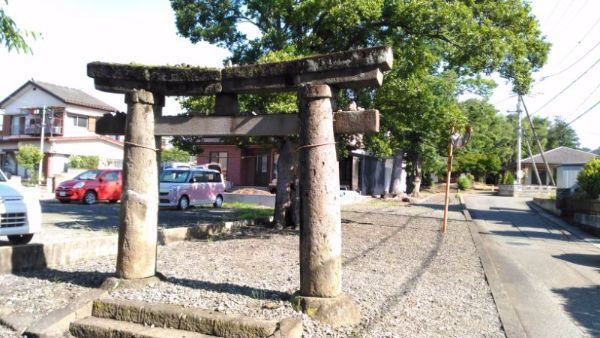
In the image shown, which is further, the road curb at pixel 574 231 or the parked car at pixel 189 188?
the parked car at pixel 189 188

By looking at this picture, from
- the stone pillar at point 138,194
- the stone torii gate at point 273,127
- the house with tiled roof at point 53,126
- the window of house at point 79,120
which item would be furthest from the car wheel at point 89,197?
the window of house at point 79,120

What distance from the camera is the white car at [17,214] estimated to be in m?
8.04

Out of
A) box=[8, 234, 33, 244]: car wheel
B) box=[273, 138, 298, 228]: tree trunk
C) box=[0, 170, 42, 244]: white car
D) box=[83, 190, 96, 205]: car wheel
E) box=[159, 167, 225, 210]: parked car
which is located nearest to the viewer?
box=[0, 170, 42, 244]: white car

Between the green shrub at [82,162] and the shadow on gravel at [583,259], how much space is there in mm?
31160

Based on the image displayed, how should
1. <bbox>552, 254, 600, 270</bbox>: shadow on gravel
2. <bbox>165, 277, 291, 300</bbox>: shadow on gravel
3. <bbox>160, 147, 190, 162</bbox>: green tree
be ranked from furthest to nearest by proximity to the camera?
<bbox>160, 147, 190, 162</bbox>: green tree < <bbox>552, 254, 600, 270</bbox>: shadow on gravel < <bbox>165, 277, 291, 300</bbox>: shadow on gravel

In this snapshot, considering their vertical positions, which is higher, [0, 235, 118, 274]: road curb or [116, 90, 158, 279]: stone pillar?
[116, 90, 158, 279]: stone pillar

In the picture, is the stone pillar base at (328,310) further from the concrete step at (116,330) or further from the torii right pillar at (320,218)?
the concrete step at (116,330)

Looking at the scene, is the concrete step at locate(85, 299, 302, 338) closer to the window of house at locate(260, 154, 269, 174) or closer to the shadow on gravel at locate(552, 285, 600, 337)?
the shadow on gravel at locate(552, 285, 600, 337)

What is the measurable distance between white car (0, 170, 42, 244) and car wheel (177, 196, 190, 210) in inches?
404

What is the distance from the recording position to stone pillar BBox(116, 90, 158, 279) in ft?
19.3

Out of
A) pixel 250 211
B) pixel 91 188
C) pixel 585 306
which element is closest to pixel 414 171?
pixel 250 211

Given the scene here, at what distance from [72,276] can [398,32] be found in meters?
10.3

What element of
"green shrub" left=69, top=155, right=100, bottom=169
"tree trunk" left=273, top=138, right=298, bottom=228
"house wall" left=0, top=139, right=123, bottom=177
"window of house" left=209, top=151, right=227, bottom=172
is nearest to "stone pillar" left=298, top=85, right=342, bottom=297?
"tree trunk" left=273, top=138, right=298, bottom=228

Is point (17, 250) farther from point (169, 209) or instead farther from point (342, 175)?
point (342, 175)
